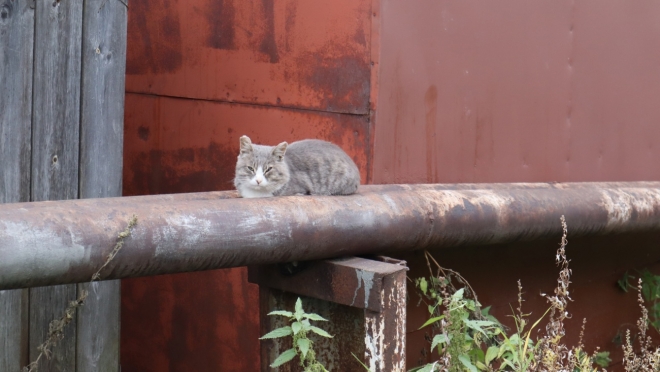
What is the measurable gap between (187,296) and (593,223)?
8.61 ft

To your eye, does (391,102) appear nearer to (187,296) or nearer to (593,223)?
(593,223)

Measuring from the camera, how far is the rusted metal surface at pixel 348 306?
7.80 ft

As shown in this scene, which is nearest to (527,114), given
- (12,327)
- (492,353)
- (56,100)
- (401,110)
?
(401,110)

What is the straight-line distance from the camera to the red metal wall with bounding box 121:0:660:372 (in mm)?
3910

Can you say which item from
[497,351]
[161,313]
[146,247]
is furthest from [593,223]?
[161,313]

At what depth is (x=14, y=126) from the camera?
3.25 metres

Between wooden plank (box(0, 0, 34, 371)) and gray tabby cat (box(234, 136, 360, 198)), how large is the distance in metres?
0.93

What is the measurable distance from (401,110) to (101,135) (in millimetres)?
1475

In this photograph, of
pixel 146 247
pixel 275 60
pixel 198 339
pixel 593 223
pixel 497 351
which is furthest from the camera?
pixel 198 339

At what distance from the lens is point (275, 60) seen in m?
4.18

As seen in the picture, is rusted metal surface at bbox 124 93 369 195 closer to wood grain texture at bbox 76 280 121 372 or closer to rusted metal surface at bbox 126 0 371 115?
rusted metal surface at bbox 126 0 371 115

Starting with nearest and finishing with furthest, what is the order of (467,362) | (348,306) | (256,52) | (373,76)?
(467,362) < (348,306) < (373,76) < (256,52)

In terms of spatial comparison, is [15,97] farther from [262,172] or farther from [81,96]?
[262,172]

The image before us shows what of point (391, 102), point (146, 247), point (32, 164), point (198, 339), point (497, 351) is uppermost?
point (391, 102)
